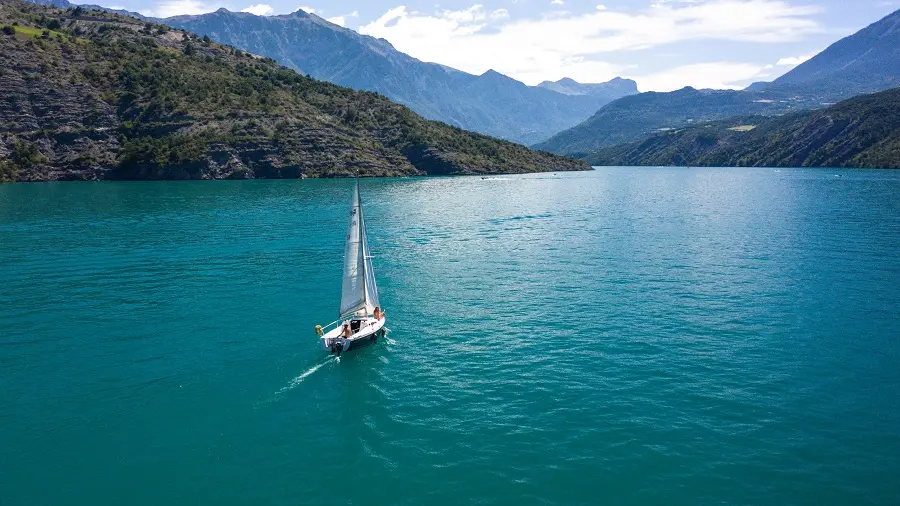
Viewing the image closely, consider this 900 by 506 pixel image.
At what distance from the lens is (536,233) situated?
97188mm

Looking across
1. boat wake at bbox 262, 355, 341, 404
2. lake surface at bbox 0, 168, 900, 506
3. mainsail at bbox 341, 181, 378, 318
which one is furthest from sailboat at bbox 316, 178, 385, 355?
lake surface at bbox 0, 168, 900, 506

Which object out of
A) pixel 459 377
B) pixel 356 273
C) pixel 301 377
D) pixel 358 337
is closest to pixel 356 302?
pixel 356 273

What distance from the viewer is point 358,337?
4147 centimetres

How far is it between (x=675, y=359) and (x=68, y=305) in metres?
55.1

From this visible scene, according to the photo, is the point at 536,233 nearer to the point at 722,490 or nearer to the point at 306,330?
the point at 306,330

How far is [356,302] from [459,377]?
12265 mm

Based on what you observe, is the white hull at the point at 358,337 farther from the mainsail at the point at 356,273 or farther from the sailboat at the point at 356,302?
the mainsail at the point at 356,273

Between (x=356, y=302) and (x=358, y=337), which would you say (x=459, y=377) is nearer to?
(x=358, y=337)

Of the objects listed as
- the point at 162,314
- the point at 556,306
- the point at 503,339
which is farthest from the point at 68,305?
the point at 556,306

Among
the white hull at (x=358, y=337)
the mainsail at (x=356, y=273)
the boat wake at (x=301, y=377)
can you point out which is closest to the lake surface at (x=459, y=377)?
the boat wake at (x=301, y=377)

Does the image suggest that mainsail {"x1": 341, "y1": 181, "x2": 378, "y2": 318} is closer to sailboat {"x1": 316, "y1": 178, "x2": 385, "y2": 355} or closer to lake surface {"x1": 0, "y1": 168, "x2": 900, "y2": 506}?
sailboat {"x1": 316, "y1": 178, "x2": 385, "y2": 355}

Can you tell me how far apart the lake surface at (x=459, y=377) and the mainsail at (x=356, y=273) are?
4.02 metres

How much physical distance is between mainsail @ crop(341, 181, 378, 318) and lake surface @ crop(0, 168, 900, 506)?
4.02 meters

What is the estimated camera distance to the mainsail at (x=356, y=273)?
42.9 m
